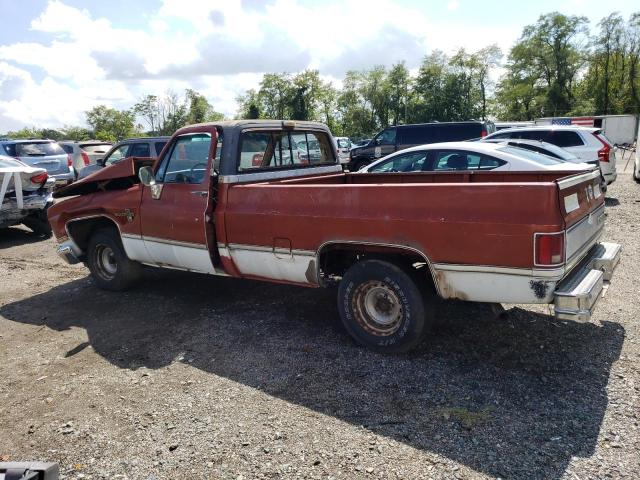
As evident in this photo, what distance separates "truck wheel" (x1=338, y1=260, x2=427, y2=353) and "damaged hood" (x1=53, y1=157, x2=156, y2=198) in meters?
3.14

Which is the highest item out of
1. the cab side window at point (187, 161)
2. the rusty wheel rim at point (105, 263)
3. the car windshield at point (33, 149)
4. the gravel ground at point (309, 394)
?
the car windshield at point (33, 149)

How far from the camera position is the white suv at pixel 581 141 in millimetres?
11672

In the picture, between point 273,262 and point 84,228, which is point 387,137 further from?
point 273,262

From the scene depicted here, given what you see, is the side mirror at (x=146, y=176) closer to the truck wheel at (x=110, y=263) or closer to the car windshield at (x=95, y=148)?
the truck wheel at (x=110, y=263)

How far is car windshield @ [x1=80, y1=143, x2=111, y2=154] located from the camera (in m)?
21.0

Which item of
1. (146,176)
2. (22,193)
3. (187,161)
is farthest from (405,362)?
(22,193)

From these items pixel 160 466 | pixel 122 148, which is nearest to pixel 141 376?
pixel 160 466

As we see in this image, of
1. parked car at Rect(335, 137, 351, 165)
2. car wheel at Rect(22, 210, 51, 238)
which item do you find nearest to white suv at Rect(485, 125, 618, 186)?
car wheel at Rect(22, 210, 51, 238)

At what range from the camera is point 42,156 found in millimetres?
14273

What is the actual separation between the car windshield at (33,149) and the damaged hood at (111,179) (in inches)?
367

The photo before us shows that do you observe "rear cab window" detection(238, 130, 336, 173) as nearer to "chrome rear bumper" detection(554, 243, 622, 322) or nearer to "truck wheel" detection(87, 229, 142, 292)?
"truck wheel" detection(87, 229, 142, 292)

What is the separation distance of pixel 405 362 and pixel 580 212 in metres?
1.79

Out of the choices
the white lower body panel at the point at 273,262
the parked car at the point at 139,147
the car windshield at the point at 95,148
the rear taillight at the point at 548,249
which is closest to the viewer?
the rear taillight at the point at 548,249

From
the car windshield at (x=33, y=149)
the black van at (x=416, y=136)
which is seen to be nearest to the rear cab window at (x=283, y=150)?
the black van at (x=416, y=136)
